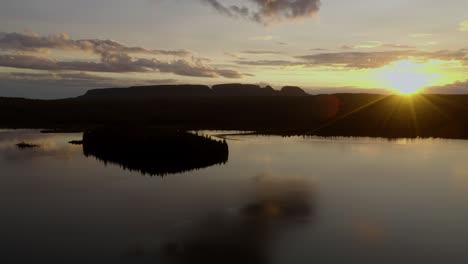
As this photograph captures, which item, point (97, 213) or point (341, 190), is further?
point (341, 190)

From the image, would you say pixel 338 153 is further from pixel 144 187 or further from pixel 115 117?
pixel 115 117

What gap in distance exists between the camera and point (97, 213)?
89.6 ft

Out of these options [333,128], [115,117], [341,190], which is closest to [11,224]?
[341,190]

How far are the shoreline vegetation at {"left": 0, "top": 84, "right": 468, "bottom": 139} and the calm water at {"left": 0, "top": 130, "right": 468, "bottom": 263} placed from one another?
39.9 meters

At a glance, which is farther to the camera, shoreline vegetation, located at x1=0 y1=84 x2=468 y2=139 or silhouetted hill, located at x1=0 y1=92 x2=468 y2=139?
silhouetted hill, located at x1=0 y1=92 x2=468 y2=139

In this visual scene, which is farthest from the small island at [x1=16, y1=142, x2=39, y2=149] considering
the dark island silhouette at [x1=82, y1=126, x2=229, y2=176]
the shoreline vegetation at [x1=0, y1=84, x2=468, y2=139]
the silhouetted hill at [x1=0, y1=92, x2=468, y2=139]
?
the silhouetted hill at [x1=0, y1=92, x2=468, y2=139]

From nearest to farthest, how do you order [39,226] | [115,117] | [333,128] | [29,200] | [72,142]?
[39,226], [29,200], [72,142], [333,128], [115,117]

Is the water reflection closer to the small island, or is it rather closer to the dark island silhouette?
the dark island silhouette

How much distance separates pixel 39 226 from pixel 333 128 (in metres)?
73.8

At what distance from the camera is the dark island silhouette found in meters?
44.8

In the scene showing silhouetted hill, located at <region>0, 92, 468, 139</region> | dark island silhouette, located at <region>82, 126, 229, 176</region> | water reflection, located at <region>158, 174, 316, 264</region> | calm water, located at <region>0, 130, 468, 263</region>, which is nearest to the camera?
water reflection, located at <region>158, 174, 316, 264</region>

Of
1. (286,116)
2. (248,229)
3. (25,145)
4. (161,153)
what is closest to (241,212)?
(248,229)

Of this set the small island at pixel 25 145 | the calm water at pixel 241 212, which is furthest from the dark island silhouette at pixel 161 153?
the small island at pixel 25 145

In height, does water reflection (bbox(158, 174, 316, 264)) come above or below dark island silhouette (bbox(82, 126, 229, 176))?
below
